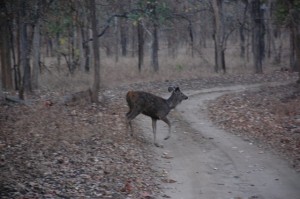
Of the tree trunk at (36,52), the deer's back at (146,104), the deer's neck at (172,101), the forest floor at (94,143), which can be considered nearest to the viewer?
the forest floor at (94,143)

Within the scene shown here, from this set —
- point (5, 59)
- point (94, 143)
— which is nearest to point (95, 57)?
point (94, 143)

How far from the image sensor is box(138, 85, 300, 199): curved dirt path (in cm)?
1082

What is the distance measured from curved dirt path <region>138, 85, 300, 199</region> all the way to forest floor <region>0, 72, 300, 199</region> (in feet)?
1.26

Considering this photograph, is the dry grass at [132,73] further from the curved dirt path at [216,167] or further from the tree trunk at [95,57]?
the curved dirt path at [216,167]

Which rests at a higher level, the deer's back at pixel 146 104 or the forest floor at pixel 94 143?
the deer's back at pixel 146 104

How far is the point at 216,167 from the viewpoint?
12711 millimetres

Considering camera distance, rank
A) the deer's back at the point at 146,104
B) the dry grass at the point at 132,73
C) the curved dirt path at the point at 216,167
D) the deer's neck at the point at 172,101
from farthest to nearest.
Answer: the dry grass at the point at 132,73
the deer's neck at the point at 172,101
the deer's back at the point at 146,104
the curved dirt path at the point at 216,167

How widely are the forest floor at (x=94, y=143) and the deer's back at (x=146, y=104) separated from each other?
2.77 ft

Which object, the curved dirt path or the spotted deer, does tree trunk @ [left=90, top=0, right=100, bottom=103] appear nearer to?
the curved dirt path

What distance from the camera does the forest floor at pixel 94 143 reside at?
1036 centimetres

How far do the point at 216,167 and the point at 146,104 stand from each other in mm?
3057

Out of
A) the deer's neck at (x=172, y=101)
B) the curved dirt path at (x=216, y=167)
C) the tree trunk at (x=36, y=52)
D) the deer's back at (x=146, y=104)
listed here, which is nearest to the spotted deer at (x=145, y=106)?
the deer's back at (x=146, y=104)

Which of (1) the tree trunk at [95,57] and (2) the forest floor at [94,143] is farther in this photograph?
(1) the tree trunk at [95,57]

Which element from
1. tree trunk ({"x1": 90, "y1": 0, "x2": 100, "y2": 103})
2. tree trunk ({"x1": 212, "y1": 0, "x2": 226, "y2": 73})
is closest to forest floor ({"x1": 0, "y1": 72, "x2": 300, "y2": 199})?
tree trunk ({"x1": 90, "y1": 0, "x2": 100, "y2": 103})
